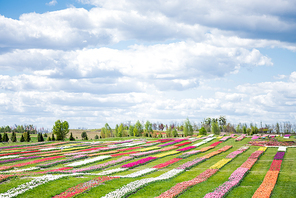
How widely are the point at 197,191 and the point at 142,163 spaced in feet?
57.7

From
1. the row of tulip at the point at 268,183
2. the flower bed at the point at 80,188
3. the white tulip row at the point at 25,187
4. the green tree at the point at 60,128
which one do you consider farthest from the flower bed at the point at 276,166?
the green tree at the point at 60,128

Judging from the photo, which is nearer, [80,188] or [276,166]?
[80,188]

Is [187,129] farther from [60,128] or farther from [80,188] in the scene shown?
[80,188]

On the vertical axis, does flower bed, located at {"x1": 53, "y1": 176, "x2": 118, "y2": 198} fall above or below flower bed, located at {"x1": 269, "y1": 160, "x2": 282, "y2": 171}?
above

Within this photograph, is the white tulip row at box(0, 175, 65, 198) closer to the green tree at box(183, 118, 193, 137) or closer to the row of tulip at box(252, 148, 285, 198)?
the row of tulip at box(252, 148, 285, 198)

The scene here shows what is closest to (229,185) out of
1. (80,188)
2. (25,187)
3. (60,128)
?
(80,188)

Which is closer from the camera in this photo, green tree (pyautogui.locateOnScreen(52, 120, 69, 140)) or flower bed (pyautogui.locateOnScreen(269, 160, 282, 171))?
flower bed (pyautogui.locateOnScreen(269, 160, 282, 171))

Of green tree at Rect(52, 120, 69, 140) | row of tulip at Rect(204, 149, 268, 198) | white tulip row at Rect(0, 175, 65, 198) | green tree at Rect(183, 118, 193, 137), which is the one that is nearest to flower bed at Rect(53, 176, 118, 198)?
white tulip row at Rect(0, 175, 65, 198)

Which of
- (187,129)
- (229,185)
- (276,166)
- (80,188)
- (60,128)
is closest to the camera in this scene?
(80,188)

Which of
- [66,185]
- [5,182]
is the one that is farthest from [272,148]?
[5,182]

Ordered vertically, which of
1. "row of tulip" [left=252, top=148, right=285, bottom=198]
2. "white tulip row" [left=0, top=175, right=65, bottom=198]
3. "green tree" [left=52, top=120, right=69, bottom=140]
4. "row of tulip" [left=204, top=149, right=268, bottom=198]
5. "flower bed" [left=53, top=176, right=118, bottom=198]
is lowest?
"row of tulip" [left=252, top=148, right=285, bottom=198]

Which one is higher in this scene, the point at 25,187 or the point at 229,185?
the point at 25,187

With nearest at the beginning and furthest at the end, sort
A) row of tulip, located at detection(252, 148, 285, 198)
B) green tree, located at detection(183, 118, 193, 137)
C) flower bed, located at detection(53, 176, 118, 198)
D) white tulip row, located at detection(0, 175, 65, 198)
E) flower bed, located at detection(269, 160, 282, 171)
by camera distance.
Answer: white tulip row, located at detection(0, 175, 65, 198)
flower bed, located at detection(53, 176, 118, 198)
row of tulip, located at detection(252, 148, 285, 198)
flower bed, located at detection(269, 160, 282, 171)
green tree, located at detection(183, 118, 193, 137)

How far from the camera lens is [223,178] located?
96.5 feet
